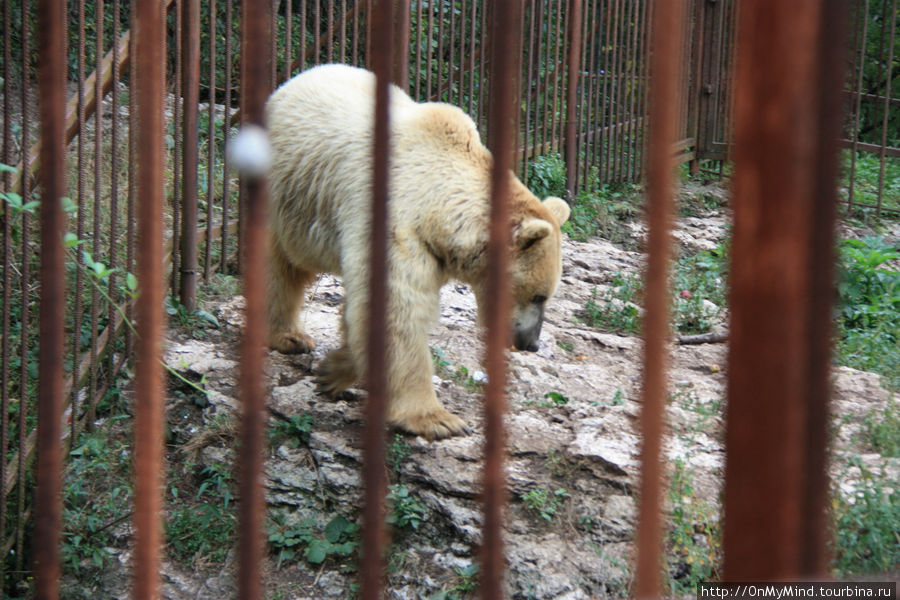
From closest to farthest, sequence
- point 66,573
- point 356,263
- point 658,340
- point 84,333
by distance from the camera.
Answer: point 658,340 → point 66,573 → point 356,263 → point 84,333

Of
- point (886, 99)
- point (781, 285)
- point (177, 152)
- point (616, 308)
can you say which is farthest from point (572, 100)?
point (781, 285)

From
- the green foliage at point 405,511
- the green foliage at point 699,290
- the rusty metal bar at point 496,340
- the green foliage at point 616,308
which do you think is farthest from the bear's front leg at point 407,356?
the rusty metal bar at point 496,340

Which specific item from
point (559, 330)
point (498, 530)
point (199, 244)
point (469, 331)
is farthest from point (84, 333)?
point (498, 530)

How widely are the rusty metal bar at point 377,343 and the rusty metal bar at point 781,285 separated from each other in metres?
0.38

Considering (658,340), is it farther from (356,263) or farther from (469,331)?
(469,331)

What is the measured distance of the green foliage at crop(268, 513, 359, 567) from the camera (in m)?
3.68

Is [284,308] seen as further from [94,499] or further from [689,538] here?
[689,538]

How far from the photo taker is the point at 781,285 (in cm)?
80

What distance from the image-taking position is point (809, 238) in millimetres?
805

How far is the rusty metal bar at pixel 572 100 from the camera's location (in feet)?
29.0

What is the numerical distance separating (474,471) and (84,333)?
2.36 meters

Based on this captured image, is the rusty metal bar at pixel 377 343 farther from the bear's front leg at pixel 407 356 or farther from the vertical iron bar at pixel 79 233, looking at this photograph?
the vertical iron bar at pixel 79 233

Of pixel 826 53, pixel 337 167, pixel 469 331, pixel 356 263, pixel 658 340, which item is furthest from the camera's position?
pixel 469 331

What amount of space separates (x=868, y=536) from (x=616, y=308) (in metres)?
3.54
